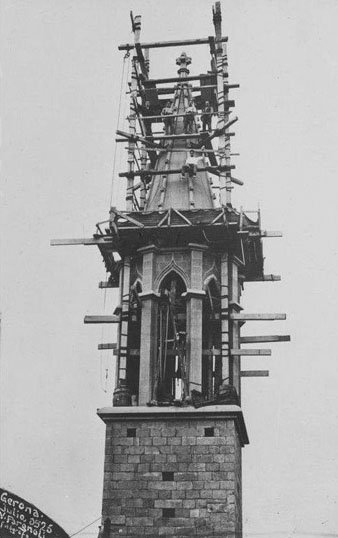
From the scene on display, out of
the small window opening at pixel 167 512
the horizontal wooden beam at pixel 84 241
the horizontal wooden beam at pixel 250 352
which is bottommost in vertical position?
the small window opening at pixel 167 512

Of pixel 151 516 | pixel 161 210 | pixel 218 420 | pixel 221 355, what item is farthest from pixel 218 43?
pixel 151 516

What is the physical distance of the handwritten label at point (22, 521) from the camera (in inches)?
1128

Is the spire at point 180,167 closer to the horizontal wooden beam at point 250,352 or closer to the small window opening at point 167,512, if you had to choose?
the horizontal wooden beam at point 250,352

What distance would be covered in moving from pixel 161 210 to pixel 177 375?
606 centimetres

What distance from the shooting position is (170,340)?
35.7 metres

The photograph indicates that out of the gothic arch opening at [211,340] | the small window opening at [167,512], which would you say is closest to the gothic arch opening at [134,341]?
the gothic arch opening at [211,340]

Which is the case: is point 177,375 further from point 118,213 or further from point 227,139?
point 227,139

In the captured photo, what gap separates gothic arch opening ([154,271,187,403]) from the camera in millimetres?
34750

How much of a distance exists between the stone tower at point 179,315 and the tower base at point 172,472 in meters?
0.03

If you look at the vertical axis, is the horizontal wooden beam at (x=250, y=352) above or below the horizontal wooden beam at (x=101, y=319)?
below

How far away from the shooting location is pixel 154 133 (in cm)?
4194

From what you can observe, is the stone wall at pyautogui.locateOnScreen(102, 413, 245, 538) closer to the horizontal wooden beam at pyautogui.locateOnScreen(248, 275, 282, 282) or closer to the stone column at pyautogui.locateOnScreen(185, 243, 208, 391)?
the stone column at pyautogui.locateOnScreen(185, 243, 208, 391)

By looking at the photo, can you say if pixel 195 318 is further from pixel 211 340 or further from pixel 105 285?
pixel 105 285

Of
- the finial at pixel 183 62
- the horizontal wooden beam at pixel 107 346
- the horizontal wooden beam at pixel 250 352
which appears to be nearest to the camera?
the horizontal wooden beam at pixel 250 352
